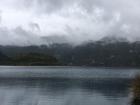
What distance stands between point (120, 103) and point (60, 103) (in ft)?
41.6

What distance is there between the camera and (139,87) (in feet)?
236

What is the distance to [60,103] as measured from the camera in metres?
81.1

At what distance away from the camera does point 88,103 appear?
80.6 meters

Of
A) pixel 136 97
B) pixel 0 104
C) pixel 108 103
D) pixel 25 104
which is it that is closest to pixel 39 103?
pixel 25 104

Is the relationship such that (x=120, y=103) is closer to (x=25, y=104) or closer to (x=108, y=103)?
(x=108, y=103)

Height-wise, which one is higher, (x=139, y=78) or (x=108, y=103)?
(x=139, y=78)

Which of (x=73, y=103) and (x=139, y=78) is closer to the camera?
(x=139, y=78)

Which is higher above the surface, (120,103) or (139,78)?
(139,78)

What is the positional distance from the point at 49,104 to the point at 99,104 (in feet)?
34.0

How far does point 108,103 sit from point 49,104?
42.5 ft

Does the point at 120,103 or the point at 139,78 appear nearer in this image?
the point at 139,78

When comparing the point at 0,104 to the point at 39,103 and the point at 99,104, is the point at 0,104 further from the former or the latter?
the point at 99,104

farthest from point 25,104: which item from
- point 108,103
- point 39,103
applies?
point 108,103

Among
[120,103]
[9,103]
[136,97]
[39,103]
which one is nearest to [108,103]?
[120,103]
